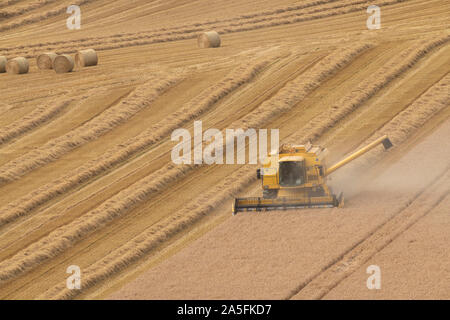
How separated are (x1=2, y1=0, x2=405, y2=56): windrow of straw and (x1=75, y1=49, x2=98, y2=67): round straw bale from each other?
3.52m

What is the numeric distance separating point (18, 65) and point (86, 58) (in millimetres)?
3312

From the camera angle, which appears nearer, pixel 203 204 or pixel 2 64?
pixel 203 204

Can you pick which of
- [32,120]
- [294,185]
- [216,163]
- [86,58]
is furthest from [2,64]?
[294,185]

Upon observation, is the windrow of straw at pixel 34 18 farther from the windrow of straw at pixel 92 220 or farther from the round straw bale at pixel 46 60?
the windrow of straw at pixel 92 220

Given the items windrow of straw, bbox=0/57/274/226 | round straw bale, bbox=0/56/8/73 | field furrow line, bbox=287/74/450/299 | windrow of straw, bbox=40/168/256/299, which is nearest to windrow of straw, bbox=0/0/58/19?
round straw bale, bbox=0/56/8/73

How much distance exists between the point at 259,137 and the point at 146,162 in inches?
172

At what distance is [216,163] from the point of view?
92.9 feet

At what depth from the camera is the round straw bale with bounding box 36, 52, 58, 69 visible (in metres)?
39.8

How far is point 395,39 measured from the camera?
125ft

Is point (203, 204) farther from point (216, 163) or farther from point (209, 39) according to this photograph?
point (209, 39)

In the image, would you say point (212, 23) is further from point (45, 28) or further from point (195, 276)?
point (195, 276)

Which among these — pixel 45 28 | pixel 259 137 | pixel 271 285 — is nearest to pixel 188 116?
pixel 259 137

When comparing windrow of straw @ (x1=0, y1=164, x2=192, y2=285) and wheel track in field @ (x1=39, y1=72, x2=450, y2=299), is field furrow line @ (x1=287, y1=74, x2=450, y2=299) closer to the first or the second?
wheel track in field @ (x1=39, y1=72, x2=450, y2=299)
